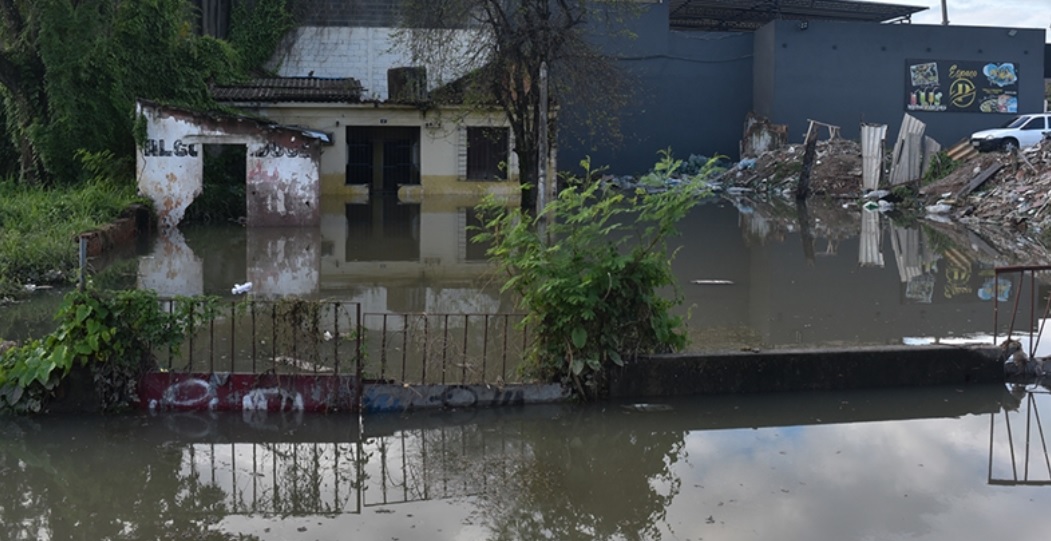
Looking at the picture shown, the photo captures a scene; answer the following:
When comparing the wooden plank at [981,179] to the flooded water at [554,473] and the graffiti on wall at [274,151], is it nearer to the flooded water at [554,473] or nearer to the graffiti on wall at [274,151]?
the graffiti on wall at [274,151]

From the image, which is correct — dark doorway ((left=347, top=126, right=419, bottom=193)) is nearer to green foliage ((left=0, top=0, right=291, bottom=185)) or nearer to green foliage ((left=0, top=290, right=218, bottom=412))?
green foliage ((left=0, top=0, right=291, bottom=185))

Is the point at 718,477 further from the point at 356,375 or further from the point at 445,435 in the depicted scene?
the point at 356,375

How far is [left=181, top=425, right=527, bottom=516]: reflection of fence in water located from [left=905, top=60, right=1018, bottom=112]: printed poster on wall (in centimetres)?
3777

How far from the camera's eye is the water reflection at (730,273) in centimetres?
1136

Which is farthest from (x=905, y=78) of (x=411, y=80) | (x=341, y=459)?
(x=341, y=459)

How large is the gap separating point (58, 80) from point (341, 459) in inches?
692

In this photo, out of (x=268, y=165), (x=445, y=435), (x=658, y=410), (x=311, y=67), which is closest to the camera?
(x=445, y=435)

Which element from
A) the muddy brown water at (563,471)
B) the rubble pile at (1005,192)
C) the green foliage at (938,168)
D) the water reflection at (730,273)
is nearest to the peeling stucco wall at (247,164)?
the water reflection at (730,273)

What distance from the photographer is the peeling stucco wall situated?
811 inches

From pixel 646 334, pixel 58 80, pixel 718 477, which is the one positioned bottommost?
pixel 718 477

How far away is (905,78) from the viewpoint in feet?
133

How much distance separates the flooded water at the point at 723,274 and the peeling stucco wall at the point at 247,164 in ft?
2.21

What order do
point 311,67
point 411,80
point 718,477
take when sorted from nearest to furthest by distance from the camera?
point 718,477, point 411,80, point 311,67

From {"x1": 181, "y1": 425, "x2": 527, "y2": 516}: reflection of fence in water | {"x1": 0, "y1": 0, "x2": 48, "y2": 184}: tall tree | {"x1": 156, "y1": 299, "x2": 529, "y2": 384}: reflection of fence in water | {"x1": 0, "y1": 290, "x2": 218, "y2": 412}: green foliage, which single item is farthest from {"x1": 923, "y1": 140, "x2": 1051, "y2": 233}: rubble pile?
{"x1": 0, "y1": 0, "x2": 48, "y2": 184}: tall tree
